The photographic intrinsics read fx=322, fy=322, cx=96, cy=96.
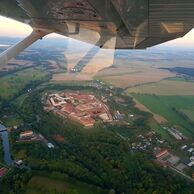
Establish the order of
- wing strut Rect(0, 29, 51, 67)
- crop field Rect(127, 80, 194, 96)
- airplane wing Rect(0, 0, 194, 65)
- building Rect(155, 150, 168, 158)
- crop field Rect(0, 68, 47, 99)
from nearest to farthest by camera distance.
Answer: airplane wing Rect(0, 0, 194, 65) → wing strut Rect(0, 29, 51, 67) → building Rect(155, 150, 168, 158) → crop field Rect(0, 68, 47, 99) → crop field Rect(127, 80, 194, 96)

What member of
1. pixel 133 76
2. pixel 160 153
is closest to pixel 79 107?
pixel 160 153

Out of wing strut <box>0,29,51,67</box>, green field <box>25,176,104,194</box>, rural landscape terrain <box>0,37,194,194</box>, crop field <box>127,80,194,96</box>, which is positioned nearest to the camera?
wing strut <box>0,29,51,67</box>

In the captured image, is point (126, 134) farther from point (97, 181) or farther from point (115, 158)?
point (97, 181)

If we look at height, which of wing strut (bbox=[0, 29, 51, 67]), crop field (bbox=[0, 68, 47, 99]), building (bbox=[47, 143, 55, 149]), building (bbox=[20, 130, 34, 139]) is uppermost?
wing strut (bbox=[0, 29, 51, 67])

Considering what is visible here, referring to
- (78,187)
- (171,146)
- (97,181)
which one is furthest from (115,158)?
(171,146)

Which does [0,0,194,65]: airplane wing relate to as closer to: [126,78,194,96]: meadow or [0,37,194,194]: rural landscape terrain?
[0,37,194,194]: rural landscape terrain

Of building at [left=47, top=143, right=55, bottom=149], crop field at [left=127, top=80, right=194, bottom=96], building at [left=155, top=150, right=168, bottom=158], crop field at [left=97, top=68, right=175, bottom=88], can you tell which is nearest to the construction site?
building at [left=47, top=143, right=55, bottom=149]

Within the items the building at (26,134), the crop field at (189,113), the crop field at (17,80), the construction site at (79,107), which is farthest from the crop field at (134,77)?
the building at (26,134)
